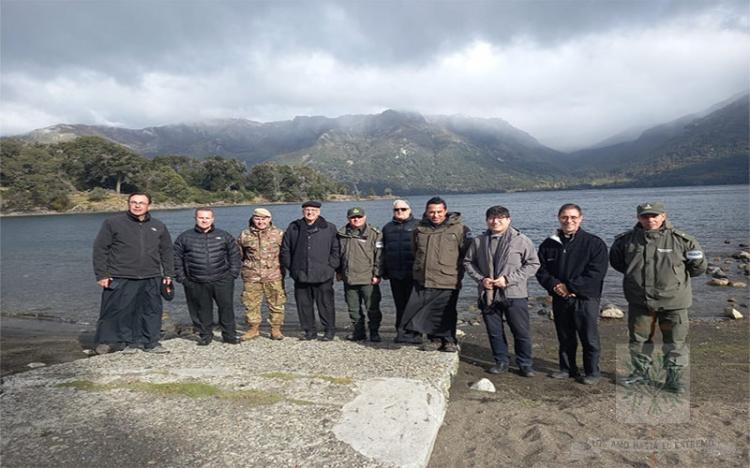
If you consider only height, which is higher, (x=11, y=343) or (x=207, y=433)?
(x=207, y=433)

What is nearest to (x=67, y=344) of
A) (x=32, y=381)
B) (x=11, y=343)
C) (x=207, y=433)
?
(x=11, y=343)

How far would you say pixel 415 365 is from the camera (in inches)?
245

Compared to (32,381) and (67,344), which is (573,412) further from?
(67,344)

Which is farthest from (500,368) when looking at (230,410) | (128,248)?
(128,248)

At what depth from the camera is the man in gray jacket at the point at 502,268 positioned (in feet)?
20.0

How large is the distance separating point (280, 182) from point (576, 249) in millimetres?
124106

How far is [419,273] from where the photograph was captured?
6.67 metres

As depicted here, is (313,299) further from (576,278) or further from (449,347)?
(576,278)

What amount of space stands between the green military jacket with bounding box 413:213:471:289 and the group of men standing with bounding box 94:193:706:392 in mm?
16

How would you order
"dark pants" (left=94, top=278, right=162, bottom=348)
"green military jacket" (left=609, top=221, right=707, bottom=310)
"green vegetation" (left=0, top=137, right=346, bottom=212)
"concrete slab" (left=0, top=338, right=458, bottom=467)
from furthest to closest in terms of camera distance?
"green vegetation" (left=0, top=137, right=346, bottom=212), "dark pants" (left=94, top=278, right=162, bottom=348), "green military jacket" (left=609, top=221, right=707, bottom=310), "concrete slab" (left=0, top=338, right=458, bottom=467)

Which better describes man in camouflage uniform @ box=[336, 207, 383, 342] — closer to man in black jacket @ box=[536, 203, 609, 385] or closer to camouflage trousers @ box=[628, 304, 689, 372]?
man in black jacket @ box=[536, 203, 609, 385]

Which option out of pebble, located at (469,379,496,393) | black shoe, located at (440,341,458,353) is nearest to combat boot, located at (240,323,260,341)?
black shoe, located at (440,341,458,353)

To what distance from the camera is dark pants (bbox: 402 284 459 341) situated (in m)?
6.69

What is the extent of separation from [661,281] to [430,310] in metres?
3.18
